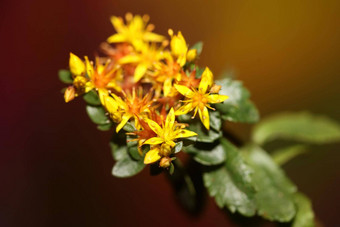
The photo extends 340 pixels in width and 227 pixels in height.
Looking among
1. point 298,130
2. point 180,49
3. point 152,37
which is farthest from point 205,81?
point 298,130

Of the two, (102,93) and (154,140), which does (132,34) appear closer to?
(102,93)

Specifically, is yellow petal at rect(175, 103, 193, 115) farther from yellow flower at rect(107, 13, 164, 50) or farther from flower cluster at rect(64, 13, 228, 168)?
yellow flower at rect(107, 13, 164, 50)

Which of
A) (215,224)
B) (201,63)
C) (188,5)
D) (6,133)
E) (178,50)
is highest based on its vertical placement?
(188,5)

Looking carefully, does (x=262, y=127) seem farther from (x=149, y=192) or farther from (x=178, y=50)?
(x=149, y=192)

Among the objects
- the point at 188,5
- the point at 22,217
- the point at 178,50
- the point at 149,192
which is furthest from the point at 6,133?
the point at 178,50

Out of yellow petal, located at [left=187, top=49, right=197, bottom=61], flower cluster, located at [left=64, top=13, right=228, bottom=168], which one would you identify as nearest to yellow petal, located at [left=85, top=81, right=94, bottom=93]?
flower cluster, located at [left=64, top=13, right=228, bottom=168]

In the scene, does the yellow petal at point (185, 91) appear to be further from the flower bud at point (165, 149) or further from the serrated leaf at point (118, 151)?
the serrated leaf at point (118, 151)

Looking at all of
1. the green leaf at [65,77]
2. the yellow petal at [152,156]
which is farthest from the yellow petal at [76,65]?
the yellow petal at [152,156]
